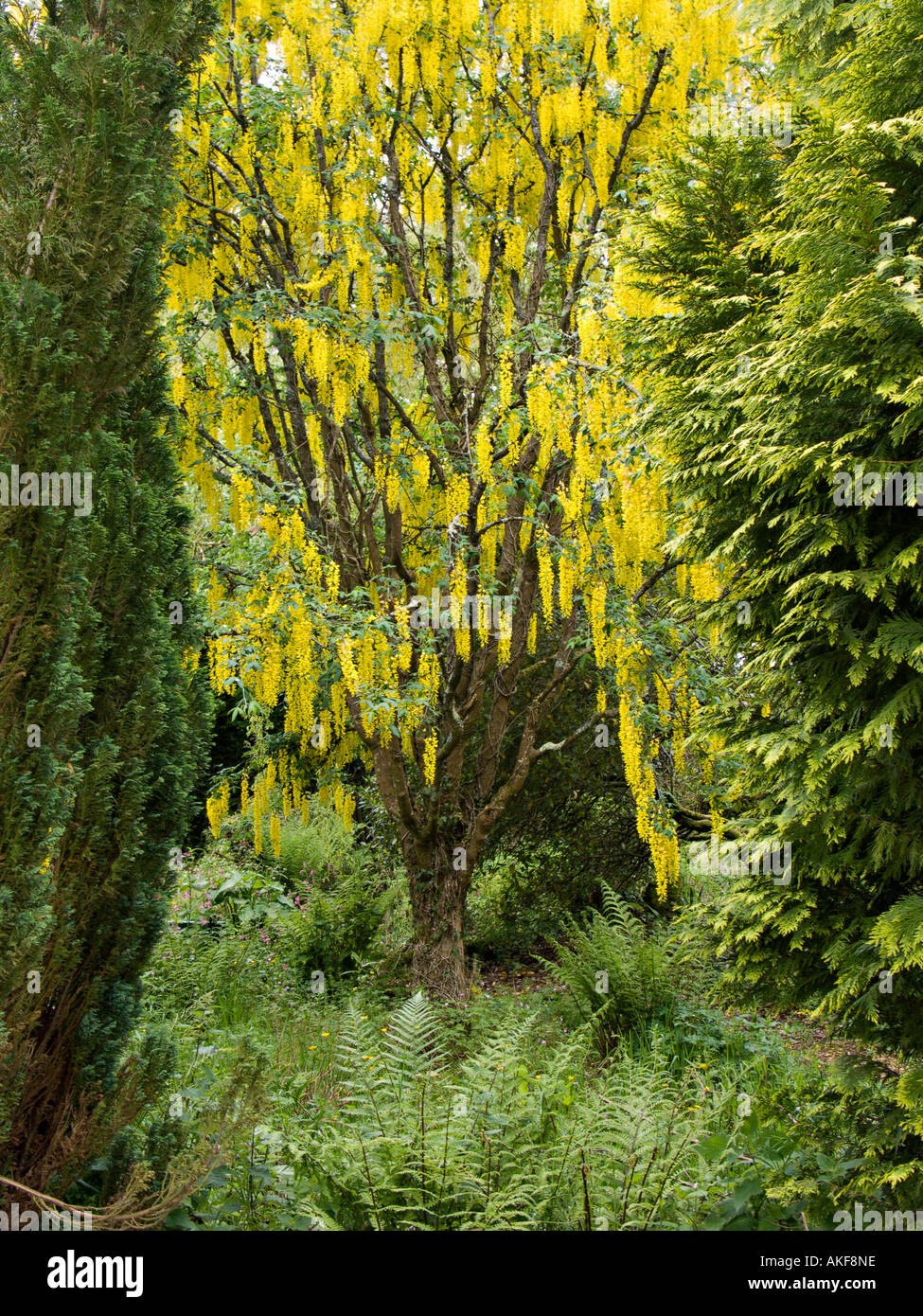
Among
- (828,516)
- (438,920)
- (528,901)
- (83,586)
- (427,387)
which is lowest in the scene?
(528,901)

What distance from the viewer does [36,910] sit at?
2670mm

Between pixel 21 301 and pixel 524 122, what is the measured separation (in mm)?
5033

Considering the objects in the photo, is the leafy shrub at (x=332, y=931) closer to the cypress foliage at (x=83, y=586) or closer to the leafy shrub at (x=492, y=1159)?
the leafy shrub at (x=492, y=1159)

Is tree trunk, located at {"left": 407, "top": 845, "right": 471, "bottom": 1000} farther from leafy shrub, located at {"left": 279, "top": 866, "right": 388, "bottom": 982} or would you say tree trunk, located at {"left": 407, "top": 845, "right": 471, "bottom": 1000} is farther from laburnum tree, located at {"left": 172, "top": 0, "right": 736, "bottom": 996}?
leafy shrub, located at {"left": 279, "top": 866, "right": 388, "bottom": 982}

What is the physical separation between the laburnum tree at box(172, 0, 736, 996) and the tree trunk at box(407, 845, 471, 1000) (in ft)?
0.07

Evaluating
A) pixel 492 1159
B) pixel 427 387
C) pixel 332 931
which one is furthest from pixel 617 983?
pixel 427 387

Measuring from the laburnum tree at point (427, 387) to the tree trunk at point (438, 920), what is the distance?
20mm

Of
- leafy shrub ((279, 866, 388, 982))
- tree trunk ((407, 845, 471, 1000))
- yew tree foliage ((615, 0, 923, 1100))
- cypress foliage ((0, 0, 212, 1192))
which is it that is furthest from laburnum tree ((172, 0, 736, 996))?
cypress foliage ((0, 0, 212, 1192))

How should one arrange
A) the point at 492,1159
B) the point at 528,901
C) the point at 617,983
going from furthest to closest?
the point at 528,901, the point at 617,983, the point at 492,1159

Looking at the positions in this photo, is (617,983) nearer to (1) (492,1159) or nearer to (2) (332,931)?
(2) (332,931)

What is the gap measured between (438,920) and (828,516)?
4.66 meters

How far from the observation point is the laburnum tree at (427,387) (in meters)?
5.75

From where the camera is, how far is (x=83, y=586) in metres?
2.96

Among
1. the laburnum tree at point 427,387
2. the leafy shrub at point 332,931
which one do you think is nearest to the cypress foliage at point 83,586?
the laburnum tree at point 427,387
